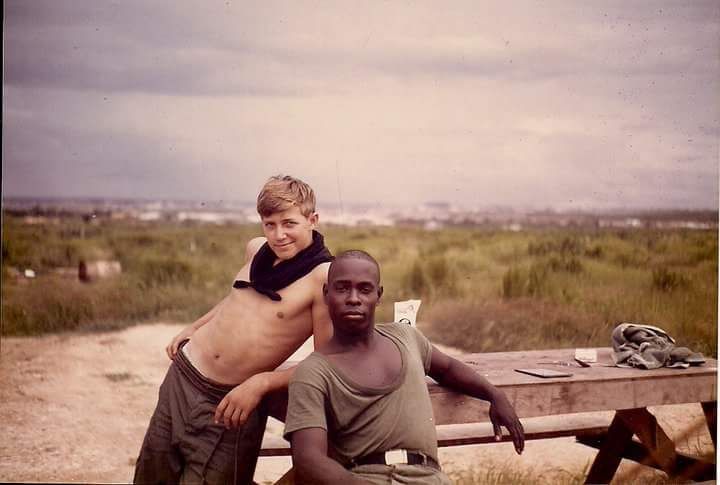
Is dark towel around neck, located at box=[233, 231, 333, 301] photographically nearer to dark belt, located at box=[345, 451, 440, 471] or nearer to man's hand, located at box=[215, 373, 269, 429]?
man's hand, located at box=[215, 373, 269, 429]

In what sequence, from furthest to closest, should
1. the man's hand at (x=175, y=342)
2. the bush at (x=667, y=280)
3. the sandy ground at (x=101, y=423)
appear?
the bush at (x=667, y=280) < the sandy ground at (x=101, y=423) < the man's hand at (x=175, y=342)

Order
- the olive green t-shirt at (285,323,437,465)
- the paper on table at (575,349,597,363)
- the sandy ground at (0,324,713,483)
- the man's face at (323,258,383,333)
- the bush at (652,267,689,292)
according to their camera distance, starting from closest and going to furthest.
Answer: the olive green t-shirt at (285,323,437,465)
the man's face at (323,258,383,333)
the paper on table at (575,349,597,363)
the sandy ground at (0,324,713,483)
the bush at (652,267,689,292)

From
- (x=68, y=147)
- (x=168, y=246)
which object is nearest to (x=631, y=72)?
(x=68, y=147)

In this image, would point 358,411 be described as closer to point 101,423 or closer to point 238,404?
point 238,404

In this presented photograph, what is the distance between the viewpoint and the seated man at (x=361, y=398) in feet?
10.6

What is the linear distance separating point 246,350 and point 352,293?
0.70m

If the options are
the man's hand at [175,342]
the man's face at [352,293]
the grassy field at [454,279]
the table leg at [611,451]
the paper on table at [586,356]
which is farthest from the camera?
the grassy field at [454,279]

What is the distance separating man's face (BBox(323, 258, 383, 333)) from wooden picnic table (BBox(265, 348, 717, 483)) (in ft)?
1.88

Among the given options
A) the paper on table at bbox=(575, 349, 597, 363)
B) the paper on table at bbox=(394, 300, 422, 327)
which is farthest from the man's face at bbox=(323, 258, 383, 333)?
the paper on table at bbox=(575, 349, 597, 363)

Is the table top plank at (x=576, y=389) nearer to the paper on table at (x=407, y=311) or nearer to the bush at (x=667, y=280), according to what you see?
the paper on table at (x=407, y=311)

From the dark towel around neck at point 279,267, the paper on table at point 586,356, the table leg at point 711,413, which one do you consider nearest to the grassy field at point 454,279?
the table leg at point 711,413

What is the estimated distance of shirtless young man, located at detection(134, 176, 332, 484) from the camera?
3.68m

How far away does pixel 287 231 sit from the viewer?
3.81 m

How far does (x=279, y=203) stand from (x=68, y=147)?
3.66 m
